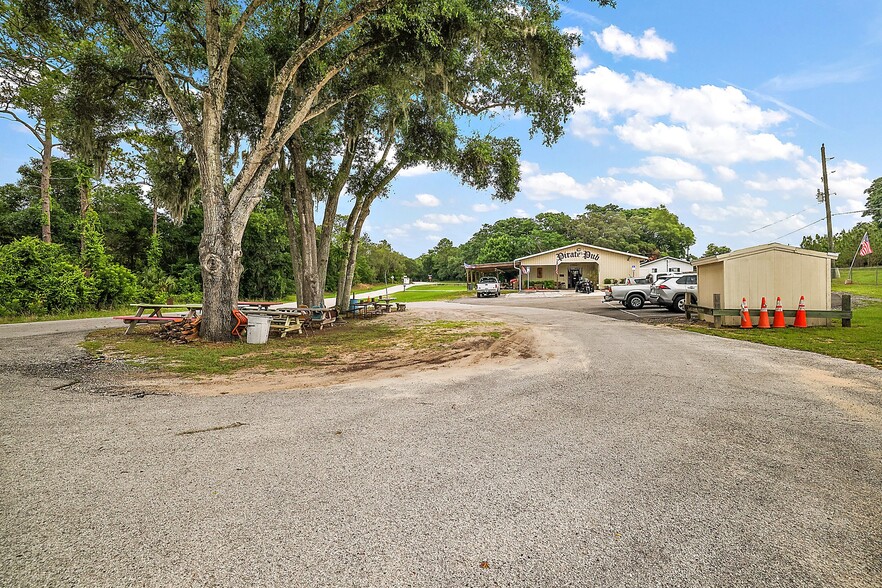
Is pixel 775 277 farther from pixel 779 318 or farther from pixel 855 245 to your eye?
pixel 855 245

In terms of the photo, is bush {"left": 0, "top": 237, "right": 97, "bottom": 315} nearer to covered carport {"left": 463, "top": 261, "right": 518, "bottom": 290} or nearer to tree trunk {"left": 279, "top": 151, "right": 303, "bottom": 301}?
tree trunk {"left": 279, "top": 151, "right": 303, "bottom": 301}

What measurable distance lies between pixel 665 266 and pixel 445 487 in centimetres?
4066

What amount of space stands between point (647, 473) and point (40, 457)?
14.5 feet

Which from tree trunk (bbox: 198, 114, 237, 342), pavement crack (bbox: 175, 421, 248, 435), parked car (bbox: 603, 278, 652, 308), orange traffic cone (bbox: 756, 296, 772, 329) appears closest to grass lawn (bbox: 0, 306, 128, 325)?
tree trunk (bbox: 198, 114, 237, 342)

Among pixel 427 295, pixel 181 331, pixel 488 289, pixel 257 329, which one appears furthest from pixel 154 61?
pixel 427 295

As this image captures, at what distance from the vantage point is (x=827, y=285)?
1169 cm

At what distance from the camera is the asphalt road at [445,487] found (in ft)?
6.66

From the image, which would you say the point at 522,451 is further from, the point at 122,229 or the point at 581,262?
the point at 581,262

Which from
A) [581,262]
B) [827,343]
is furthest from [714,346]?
[581,262]

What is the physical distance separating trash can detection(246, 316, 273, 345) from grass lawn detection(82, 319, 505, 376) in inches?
8.9

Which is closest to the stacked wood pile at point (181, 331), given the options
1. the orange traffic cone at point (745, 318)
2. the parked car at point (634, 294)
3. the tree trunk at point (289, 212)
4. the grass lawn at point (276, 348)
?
the grass lawn at point (276, 348)

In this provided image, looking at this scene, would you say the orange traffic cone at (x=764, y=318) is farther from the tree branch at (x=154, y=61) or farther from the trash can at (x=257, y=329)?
the tree branch at (x=154, y=61)

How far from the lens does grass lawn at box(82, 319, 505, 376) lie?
7039 millimetres

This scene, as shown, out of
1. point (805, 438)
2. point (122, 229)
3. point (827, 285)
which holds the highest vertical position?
point (122, 229)
